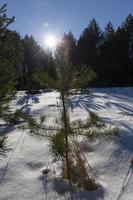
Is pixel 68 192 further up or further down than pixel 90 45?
further down

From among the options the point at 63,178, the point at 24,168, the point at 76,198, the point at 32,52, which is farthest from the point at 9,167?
the point at 32,52

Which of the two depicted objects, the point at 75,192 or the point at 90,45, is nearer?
the point at 75,192

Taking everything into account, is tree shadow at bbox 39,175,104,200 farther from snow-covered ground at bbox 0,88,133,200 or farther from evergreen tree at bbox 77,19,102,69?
evergreen tree at bbox 77,19,102,69

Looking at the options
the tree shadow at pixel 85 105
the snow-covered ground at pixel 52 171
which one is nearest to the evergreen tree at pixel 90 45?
the tree shadow at pixel 85 105

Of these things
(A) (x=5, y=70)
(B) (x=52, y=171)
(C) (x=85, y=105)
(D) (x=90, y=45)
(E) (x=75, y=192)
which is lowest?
(E) (x=75, y=192)

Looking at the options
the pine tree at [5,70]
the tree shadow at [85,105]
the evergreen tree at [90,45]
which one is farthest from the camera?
the evergreen tree at [90,45]

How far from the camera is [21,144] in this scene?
6.60 metres

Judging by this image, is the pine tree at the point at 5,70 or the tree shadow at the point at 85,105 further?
the tree shadow at the point at 85,105

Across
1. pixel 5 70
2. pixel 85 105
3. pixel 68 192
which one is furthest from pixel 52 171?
pixel 85 105

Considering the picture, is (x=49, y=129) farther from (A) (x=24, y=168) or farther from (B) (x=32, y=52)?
(B) (x=32, y=52)

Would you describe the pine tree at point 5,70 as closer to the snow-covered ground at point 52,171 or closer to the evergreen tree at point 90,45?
the snow-covered ground at point 52,171

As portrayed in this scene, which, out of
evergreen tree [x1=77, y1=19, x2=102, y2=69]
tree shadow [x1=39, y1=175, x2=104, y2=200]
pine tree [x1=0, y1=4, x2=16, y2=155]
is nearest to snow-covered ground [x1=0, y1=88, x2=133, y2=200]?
tree shadow [x1=39, y1=175, x2=104, y2=200]

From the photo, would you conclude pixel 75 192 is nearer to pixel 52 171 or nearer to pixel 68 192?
pixel 68 192

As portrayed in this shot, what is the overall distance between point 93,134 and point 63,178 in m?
0.95
